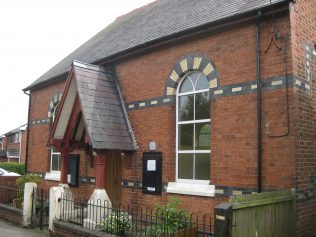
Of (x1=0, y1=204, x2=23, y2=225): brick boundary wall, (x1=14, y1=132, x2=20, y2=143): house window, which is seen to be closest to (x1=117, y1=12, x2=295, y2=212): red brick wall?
(x1=0, y1=204, x2=23, y2=225): brick boundary wall

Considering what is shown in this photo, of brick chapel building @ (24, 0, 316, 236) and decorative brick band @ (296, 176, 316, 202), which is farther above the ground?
brick chapel building @ (24, 0, 316, 236)

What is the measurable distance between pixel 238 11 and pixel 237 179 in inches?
147

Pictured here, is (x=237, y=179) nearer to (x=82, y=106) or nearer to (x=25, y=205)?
(x=82, y=106)

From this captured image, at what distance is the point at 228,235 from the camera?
18.0 feet

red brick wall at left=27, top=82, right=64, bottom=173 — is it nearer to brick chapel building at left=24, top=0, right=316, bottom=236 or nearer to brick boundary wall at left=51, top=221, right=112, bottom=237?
brick chapel building at left=24, top=0, right=316, bottom=236

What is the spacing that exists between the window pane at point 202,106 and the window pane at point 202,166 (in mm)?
971

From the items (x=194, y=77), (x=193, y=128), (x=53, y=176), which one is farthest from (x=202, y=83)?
(x=53, y=176)

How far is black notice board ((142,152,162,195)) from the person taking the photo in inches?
380

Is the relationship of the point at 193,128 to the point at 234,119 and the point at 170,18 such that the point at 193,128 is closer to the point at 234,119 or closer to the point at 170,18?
the point at 234,119

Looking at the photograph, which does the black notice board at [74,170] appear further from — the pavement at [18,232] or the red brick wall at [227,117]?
the red brick wall at [227,117]

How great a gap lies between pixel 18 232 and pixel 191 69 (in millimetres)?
6498

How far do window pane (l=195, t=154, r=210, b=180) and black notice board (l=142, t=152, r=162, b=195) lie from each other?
44.2 inches

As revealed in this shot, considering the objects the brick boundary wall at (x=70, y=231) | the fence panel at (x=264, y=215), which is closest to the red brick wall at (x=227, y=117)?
the fence panel at (x=264, y=215)

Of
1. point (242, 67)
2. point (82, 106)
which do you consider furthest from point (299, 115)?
point (82, 106)
